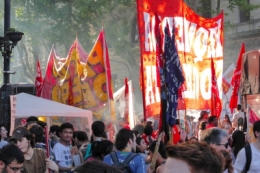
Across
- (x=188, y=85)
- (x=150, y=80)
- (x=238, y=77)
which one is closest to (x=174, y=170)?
(x=150, y=80)

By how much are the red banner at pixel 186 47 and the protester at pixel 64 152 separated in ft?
7.90

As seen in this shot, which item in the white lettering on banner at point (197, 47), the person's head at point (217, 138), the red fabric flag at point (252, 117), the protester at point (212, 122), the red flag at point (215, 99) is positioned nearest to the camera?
the person's head at point (217, 138)

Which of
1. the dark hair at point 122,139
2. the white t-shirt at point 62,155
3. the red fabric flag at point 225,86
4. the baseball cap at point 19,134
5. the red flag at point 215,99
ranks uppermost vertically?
the red fabric flag at point 225,86

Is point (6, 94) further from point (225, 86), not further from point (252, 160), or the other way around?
point (225, 86)

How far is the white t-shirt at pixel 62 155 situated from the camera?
25.7ft

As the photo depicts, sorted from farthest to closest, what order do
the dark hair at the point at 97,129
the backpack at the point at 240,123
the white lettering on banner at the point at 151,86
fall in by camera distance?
the backpack at the point at 240,123 → the white lettering on banner at the point at 151,86 → the dark hair at the point at 97,129

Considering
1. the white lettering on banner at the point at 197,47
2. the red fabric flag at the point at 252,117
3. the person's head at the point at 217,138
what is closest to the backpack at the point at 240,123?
the white lettering on banner at the point at 197,47

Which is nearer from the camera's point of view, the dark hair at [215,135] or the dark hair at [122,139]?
the dark hair at [215,135]

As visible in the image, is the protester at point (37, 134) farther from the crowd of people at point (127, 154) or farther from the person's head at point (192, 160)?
the person's head at point (192, 160)

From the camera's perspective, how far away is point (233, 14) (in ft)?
110

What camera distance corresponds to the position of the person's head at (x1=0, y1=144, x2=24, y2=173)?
198 inches

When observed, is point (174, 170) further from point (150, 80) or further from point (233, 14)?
point (233, 14)

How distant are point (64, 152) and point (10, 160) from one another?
2.90m

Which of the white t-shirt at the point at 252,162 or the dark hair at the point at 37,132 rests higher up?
the dark hair at the point at 37,132
